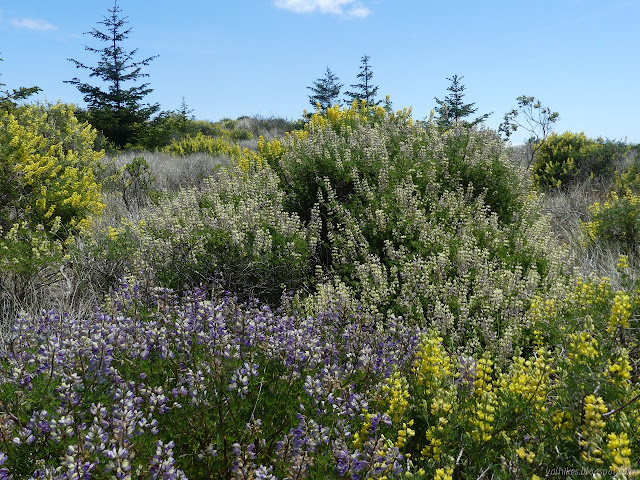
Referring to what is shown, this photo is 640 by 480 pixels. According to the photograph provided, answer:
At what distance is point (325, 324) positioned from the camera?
3.20 metres

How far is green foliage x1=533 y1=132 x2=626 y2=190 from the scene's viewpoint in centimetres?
1145

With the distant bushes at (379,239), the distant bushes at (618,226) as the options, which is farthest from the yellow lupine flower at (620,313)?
the distant bushes at (618,226)

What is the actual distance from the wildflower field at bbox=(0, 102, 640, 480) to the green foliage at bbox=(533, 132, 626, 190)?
3.07m

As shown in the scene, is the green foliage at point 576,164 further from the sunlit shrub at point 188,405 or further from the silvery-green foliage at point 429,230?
the sunlit shrub at point 188,405

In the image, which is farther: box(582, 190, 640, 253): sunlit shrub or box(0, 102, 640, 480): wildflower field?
box(582, 190, 640, 253): sunlit shrub

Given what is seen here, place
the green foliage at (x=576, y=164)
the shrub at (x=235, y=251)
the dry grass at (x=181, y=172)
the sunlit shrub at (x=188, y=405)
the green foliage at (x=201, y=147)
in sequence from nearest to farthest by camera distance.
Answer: the sunlit shrub at (x=188, y=405) < the shrub at (x=235, y=251) < the dry grass at (x=181, y=172) < the green foliage at (x=576, y=164) < the green foliage at (x=201, y=147)

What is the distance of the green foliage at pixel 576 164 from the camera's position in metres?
11.5

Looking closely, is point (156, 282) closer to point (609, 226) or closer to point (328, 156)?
point (328, 156)

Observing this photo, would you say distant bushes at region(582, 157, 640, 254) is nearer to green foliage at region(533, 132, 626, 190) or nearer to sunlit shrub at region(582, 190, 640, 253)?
sunlit shrub at region(582, 190, 640, 253)

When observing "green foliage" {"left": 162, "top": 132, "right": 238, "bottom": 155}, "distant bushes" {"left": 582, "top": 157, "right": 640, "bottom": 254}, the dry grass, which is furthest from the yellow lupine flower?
"green foliage" {"left": 162, "top": 132, "right": 238, "bottom": 155}

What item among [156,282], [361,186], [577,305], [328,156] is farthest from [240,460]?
[328,156]

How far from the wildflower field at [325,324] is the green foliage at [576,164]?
10.1ft

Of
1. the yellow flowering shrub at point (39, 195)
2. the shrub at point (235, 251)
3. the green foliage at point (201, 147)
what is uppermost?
the green foliage at point (201, 147)

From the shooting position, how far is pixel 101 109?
18734 millimetres
